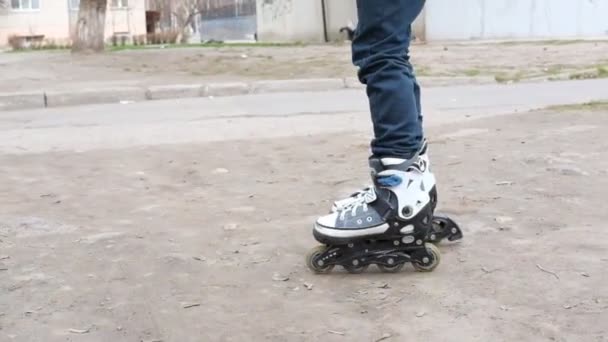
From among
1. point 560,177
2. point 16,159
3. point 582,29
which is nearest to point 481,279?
point 560,177

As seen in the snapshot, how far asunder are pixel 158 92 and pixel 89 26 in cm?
704

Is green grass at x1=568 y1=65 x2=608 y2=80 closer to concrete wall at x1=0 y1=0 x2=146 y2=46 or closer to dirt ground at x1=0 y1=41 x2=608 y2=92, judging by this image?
dirt ground at x1=0 y1=41 x2=608 y2=92

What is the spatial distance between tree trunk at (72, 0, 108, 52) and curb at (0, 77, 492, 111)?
6.62 m

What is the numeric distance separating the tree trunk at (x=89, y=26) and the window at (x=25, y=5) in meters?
32.7

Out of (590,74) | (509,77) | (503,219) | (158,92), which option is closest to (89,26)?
(158,92)

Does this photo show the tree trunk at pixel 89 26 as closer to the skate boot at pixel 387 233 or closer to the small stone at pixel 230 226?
the small stone at pixel 230 226

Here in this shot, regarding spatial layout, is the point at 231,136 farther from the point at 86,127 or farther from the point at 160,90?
the point at 160,90

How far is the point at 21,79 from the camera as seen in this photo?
11.5 metres

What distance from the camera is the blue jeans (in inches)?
100

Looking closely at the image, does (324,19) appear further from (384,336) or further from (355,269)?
(384,336)

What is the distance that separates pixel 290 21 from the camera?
2494 cm

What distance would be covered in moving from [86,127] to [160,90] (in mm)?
2856

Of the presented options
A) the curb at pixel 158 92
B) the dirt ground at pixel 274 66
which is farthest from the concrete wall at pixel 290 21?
the curb at pixel 158 92

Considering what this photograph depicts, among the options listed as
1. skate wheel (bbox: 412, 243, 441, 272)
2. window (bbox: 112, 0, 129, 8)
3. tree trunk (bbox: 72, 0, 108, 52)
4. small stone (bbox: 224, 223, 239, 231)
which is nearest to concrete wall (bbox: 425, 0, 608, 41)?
tree trunk (bbox: 72, 0, 108, 52)
